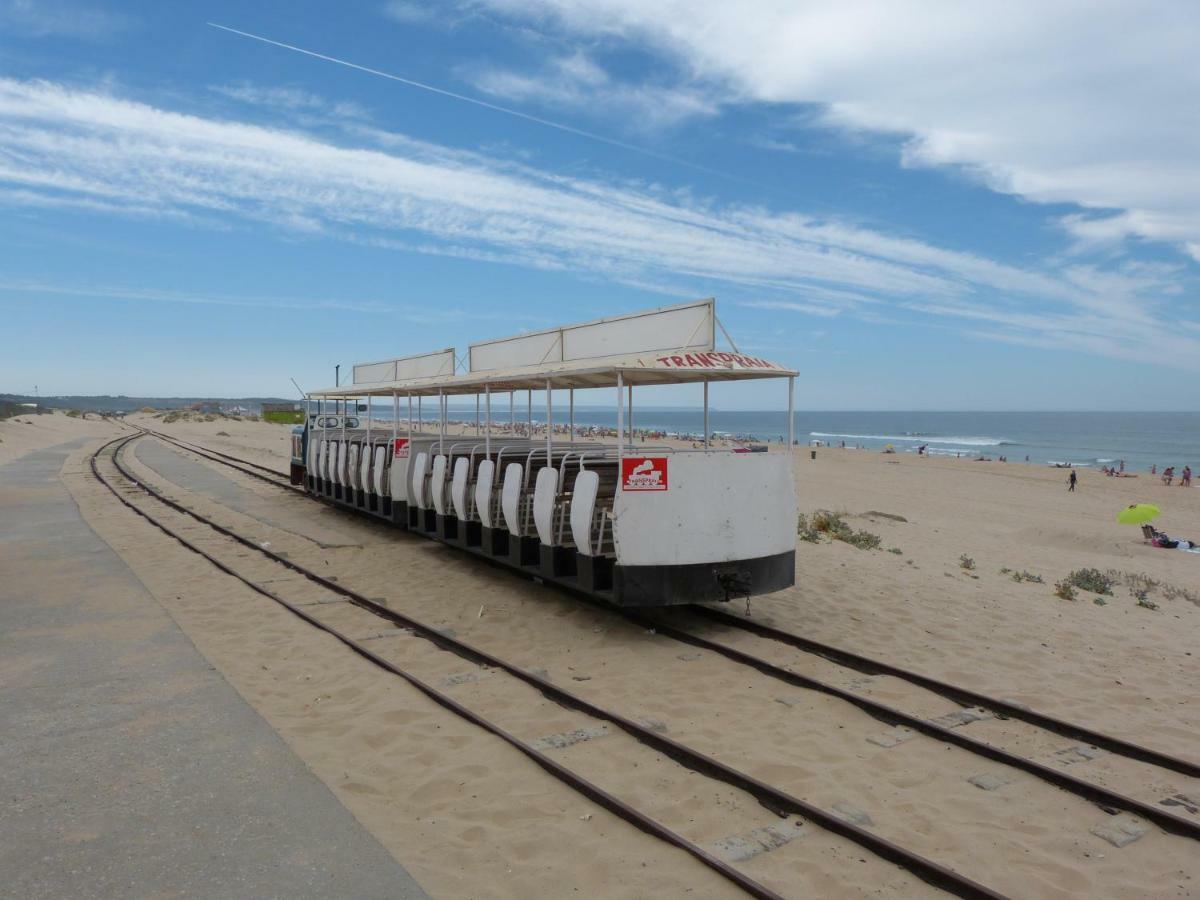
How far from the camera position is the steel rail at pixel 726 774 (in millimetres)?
3873

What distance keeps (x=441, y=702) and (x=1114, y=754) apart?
15.5ft

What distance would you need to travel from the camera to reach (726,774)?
489cm

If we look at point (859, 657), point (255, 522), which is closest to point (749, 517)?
point (859, 657)

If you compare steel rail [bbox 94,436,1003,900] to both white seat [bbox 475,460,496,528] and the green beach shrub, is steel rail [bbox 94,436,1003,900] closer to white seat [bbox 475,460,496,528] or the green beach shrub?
white seat [bbox 475,460,496,528]

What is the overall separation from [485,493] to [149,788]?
553 centimetres

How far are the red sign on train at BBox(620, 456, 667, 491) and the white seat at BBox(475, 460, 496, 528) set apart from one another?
2.86 m

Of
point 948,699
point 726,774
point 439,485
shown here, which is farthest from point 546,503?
point 948,699

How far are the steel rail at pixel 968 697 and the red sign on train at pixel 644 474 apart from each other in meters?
2.04

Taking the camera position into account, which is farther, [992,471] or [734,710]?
[992,471]

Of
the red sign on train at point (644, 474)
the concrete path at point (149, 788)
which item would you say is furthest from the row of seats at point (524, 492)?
the concrete path at point (149, 788)

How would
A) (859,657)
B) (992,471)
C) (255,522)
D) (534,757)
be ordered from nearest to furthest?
(534,757) → (859,657) → (255,522) → (992,471)

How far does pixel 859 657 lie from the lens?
7191 millimetres

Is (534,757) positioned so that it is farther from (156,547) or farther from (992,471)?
(992,471)

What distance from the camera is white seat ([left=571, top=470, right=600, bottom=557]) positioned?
305 inches
